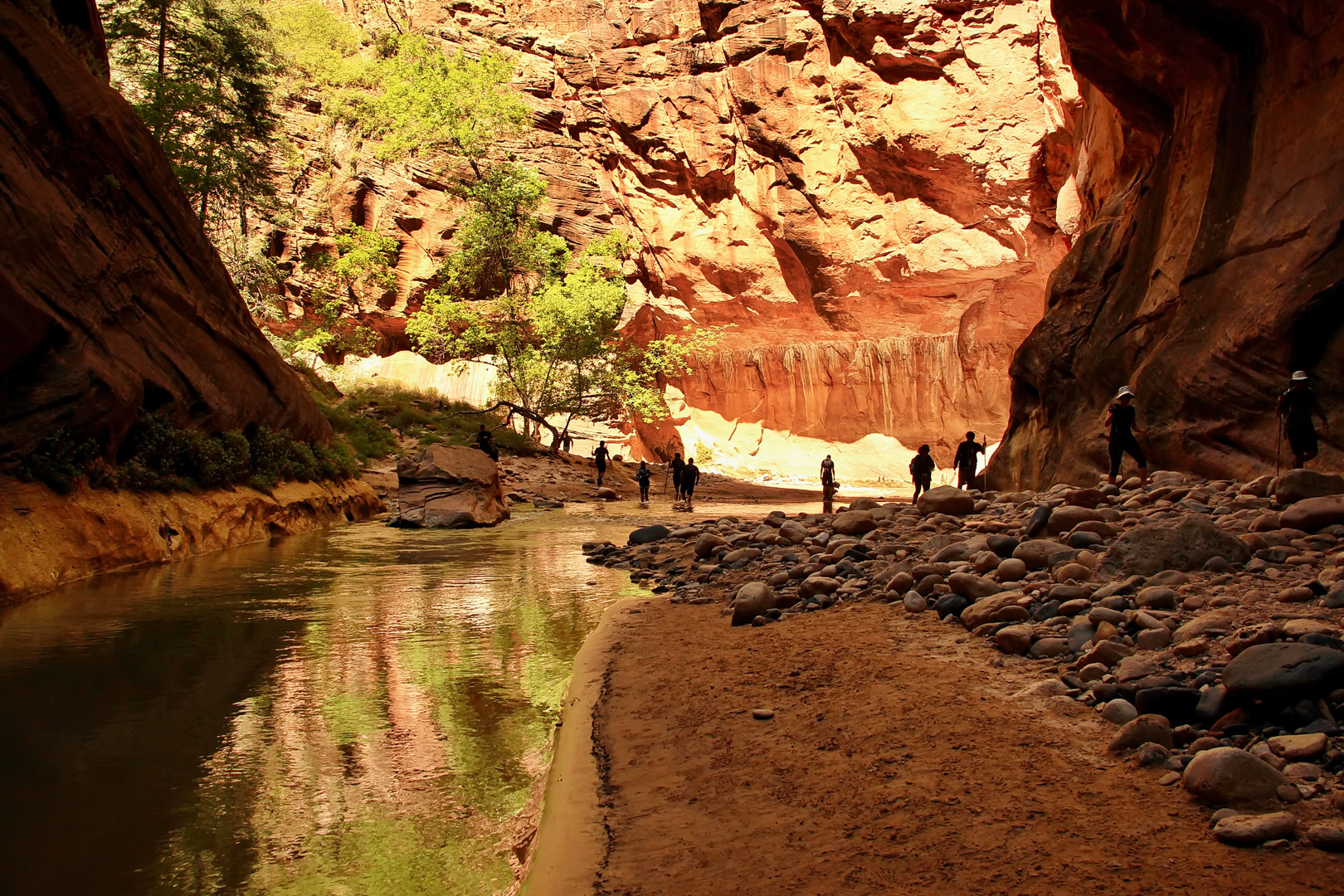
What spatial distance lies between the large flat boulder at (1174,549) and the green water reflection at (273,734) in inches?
129

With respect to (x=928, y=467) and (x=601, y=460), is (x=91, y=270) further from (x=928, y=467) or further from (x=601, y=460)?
(x=601, y=460)

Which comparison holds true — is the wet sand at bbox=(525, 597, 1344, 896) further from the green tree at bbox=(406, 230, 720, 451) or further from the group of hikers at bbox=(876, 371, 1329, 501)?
the green tree at bbox=(406, 230, 720, 451)

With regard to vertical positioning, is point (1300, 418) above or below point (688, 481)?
above

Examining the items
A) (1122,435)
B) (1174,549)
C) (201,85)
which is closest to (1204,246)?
(1122,435)

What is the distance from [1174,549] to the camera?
15.2 ft

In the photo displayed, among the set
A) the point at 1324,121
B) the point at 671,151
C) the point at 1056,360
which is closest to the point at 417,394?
the point at 671,151

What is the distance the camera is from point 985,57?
95.2ft

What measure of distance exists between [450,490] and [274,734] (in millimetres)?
11225

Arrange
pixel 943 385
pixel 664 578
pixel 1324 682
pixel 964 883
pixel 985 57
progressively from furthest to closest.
→ pixel 943 385, pixel 985 57, pixel 664 578, pixel 1324 682, pixel 964 883

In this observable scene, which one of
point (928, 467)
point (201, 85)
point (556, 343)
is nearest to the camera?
point (928, 467)

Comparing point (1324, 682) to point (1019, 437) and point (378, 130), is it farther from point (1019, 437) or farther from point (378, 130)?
point (378, 130)

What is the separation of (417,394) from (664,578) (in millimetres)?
23250

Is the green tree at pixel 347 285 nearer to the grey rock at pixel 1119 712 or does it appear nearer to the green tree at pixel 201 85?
the green tree at pixel 201 85

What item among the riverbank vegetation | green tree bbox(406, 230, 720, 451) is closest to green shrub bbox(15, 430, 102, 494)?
the riverbank vegetation
